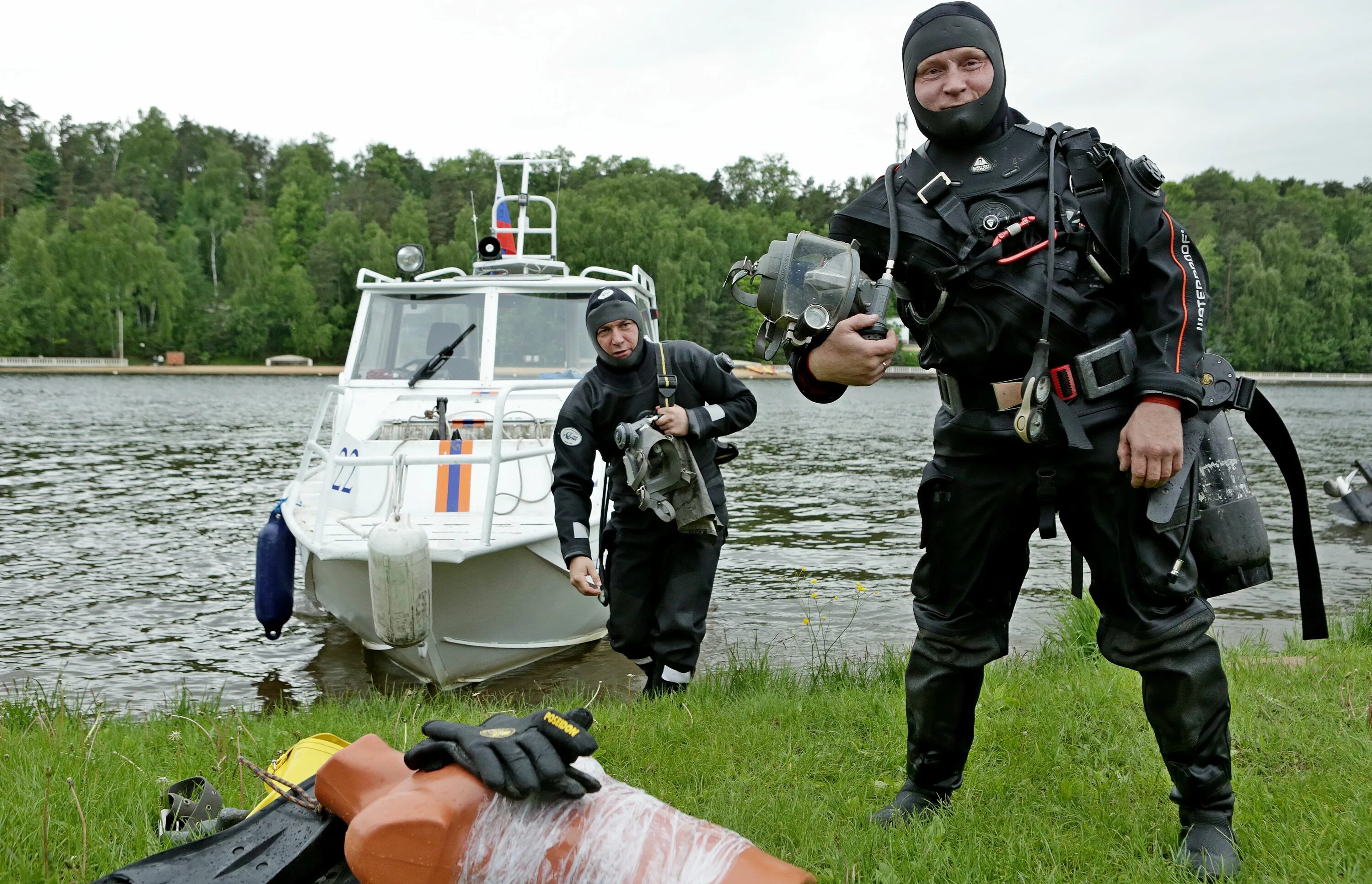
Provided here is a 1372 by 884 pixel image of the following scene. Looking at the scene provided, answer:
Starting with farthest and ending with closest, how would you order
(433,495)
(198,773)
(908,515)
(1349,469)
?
1. (1349,469)
2. (908,515)
3. (433,495)
4. (198,773)

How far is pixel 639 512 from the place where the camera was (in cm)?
501

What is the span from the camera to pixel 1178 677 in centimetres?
258

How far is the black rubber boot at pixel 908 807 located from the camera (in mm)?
2928

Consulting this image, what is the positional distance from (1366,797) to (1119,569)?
3.52 feet

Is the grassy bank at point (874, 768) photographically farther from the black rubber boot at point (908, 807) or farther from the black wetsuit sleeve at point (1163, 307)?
the black wetsuit sleeve at point (1163, 307)

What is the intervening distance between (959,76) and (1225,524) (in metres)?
1.29

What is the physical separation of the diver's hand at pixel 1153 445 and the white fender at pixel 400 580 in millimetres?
3893

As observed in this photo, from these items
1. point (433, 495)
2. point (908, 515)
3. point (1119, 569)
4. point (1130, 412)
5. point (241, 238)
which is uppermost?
point (241, 238)

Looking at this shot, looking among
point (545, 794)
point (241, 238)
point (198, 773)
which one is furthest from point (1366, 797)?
point (241, 238)

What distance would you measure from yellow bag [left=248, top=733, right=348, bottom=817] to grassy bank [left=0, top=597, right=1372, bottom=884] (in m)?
0.42

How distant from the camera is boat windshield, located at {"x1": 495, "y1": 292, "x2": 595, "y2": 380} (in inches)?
325

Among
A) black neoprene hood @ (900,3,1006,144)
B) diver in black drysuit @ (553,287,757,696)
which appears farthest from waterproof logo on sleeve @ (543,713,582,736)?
diver in black drysuit @ (553,287,757,696)

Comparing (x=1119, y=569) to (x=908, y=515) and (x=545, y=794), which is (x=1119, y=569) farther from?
(x=908, y=515)

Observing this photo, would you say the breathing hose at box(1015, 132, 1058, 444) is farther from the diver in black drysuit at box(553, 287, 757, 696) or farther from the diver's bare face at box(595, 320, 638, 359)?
the diver's bare face at box(595, 320, 638, 359)
